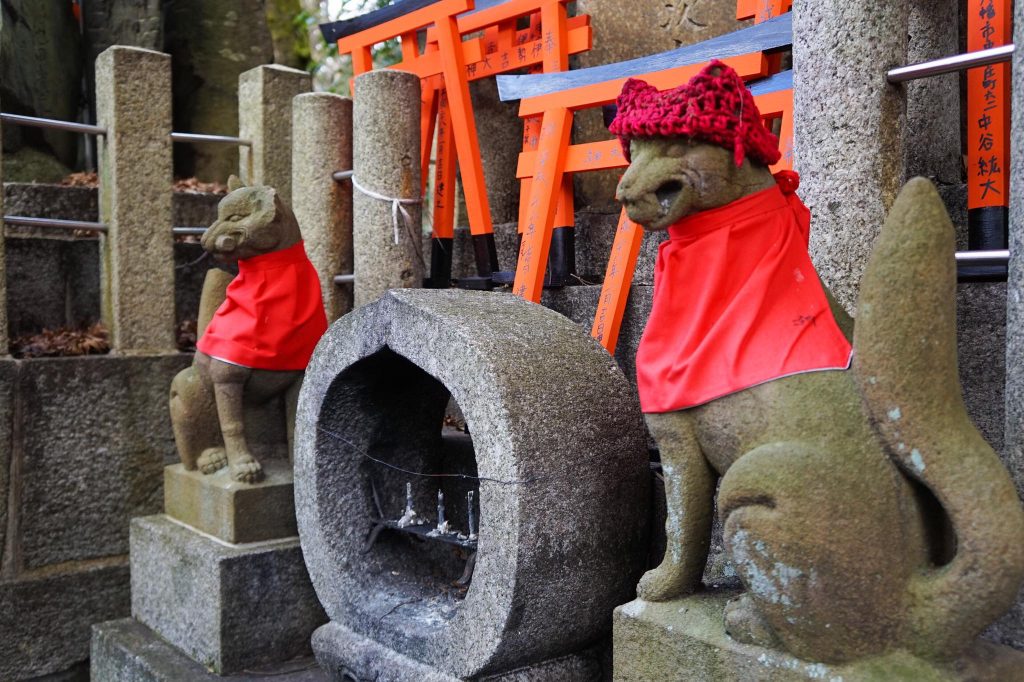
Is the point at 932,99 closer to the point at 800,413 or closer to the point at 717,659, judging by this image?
the point at 800,413

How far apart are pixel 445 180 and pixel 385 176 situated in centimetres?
62

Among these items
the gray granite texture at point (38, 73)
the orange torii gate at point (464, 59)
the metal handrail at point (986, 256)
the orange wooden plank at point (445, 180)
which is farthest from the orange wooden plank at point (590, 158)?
the gray granite texture at point (38, 73)

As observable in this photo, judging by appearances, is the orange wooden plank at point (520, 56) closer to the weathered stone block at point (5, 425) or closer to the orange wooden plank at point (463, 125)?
the orange wooden plank at point (463, 125)

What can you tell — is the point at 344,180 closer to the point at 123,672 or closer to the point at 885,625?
the point at 123,672

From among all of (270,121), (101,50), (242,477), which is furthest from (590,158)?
(101,50)

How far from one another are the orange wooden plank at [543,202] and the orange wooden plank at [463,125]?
57 cm

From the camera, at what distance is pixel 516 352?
2.73 meters

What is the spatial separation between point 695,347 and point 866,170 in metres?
0.86

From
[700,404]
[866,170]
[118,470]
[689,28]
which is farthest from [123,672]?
[689,28]

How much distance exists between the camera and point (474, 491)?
3643 mm

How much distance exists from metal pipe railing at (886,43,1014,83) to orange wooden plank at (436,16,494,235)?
249 centimetres

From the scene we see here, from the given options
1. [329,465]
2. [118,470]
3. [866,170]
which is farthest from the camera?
[118,470]

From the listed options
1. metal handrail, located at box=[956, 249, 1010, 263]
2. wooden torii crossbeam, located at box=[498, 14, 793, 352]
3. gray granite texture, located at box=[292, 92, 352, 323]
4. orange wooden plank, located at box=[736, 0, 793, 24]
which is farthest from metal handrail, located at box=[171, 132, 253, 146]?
metal handrail, located at box=[956, 249, 1010, 263]

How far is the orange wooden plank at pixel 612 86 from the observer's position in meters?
3.62
